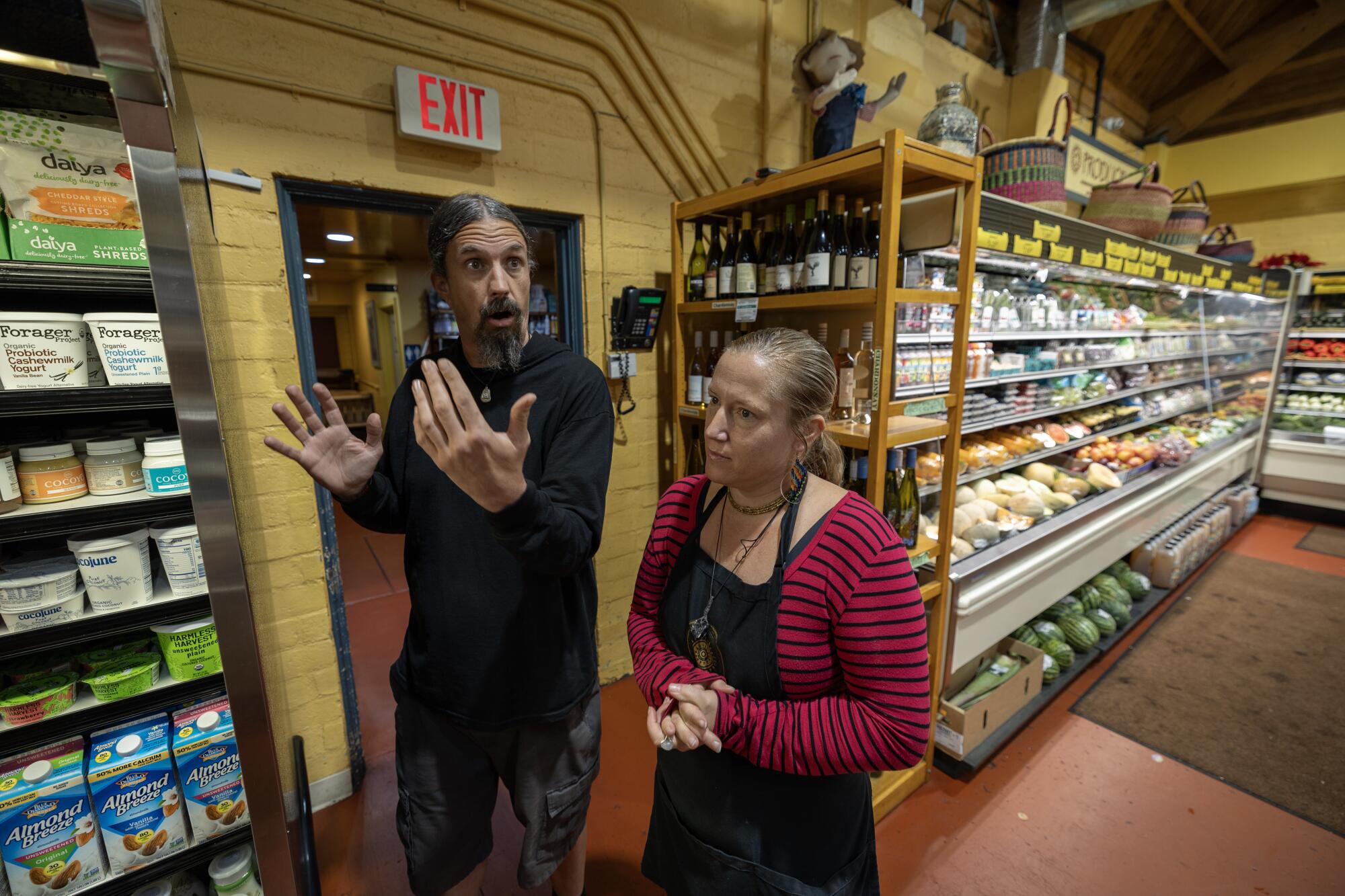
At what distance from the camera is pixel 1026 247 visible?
8.71ft

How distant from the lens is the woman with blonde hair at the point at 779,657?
1001 millimetres

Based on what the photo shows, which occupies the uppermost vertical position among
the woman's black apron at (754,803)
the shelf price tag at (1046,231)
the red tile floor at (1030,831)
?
the shelf price tag at (1046,231)

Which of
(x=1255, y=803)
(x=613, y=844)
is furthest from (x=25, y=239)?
(x=1255, y=803)

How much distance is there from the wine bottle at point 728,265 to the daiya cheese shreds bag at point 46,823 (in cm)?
251

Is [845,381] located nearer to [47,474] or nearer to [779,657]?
[779,657]

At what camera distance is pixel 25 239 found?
1.26 metres

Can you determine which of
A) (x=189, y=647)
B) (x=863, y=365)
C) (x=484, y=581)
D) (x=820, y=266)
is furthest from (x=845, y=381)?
(x=189, y=647)

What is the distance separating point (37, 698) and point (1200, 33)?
8.84 meters

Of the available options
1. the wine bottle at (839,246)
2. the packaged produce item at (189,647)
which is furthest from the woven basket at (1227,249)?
the packaged produce item at (189,647)

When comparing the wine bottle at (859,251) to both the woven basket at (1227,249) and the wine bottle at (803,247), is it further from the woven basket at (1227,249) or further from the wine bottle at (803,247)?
the woven basket at (1227,249)

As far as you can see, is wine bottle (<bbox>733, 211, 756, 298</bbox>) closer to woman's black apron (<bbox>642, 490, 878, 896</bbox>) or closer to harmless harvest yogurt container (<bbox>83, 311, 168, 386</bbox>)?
woman's black apron (<bbox>642, 490, 878, 896</bbox>)

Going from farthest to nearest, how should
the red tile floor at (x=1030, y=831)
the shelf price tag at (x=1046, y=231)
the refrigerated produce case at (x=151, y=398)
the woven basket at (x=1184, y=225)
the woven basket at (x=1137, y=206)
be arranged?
the woven basket at (x=1184, y=225), the woven basket at (x=1137, y=206), the shelf price tag at (x=1046, y=231), the red tile floor at (x=1030, y=831), the refrigerated produce case at (x=151, y=398)

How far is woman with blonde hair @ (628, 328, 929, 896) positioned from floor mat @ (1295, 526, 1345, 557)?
6.47 m

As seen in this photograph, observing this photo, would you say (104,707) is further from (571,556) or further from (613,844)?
(613,844)
